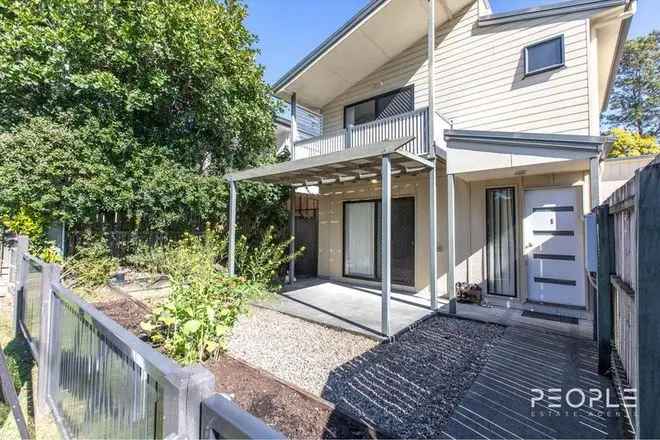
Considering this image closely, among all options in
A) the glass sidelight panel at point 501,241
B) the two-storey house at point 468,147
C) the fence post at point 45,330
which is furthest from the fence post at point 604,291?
the fence post at point 45,330

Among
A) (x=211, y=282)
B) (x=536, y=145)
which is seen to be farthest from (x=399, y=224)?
(x=211, y=282)

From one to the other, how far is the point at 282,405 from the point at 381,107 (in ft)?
25.4

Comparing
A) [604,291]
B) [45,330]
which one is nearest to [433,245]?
[604,291]

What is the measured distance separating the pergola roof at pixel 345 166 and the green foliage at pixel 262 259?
4.14 ft

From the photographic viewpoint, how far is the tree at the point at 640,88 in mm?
16734

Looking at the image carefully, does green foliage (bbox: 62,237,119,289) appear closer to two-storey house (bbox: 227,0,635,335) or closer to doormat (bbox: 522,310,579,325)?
two-storey house (bbox: 227,0,635,335)

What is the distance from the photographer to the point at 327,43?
7.75 metres

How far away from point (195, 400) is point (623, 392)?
10.9 feet

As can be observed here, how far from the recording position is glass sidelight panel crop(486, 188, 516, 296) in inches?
245

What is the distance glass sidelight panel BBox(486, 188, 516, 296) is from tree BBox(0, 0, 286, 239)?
19.1ft

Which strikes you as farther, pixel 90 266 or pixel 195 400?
pixel 90 266

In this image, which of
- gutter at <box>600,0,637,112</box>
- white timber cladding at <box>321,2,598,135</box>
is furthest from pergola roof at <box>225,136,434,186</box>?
gutter at <box>600,0,637,112</box>

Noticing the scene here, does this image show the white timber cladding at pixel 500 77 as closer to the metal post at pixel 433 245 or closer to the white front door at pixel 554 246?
the white front door at pixel 554 246

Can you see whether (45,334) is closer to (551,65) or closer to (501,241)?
(501,241)
